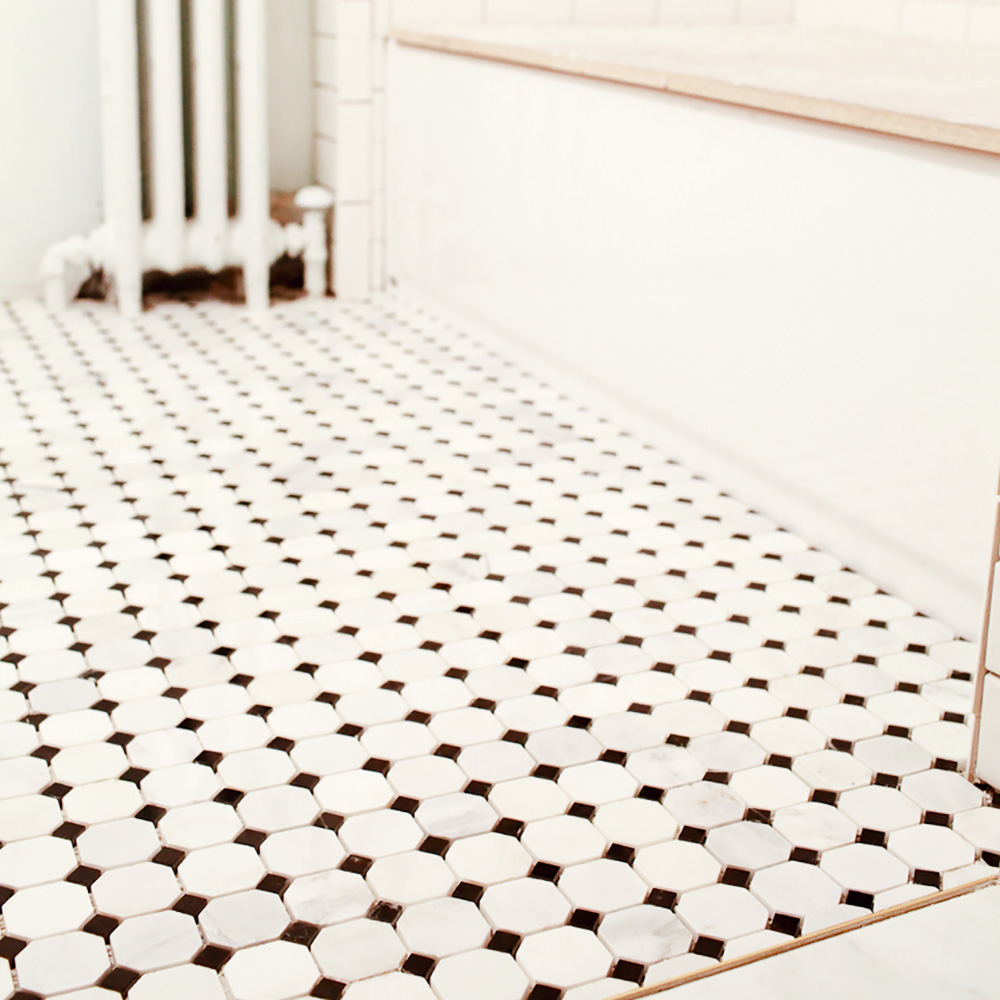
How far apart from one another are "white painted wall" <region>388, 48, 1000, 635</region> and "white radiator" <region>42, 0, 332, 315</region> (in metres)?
0.56

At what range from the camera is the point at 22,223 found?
3723 millimetres

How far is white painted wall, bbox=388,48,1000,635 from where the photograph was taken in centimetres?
203

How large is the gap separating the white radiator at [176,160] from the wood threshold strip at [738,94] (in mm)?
547

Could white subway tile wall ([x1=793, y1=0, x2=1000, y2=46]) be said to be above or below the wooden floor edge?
above

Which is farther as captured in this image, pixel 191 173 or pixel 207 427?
pixel 191 173

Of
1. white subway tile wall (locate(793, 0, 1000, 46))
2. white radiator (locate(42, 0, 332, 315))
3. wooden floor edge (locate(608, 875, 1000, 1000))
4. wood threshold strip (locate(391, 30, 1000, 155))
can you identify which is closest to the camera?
wooden floor edge (locate(608, 875, 1000, 1000))

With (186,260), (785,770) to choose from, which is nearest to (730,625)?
(785,770)

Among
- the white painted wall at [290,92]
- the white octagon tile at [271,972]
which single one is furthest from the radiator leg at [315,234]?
the white octagon tile at [271,972]

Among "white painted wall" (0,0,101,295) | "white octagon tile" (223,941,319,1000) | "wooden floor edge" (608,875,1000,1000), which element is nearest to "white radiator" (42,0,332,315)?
"white painted wall" (0,0,101,295)

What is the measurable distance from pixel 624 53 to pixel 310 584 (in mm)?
1591

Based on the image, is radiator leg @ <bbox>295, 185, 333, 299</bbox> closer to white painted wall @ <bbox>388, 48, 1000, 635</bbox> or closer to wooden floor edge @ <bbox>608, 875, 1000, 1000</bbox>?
white painted wall @ <bbox>388, 48, 1000, 635</bbox>

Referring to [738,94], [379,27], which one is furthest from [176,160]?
[738,94]

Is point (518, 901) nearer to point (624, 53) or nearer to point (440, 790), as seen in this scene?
point (440, 790)

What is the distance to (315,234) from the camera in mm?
3902
